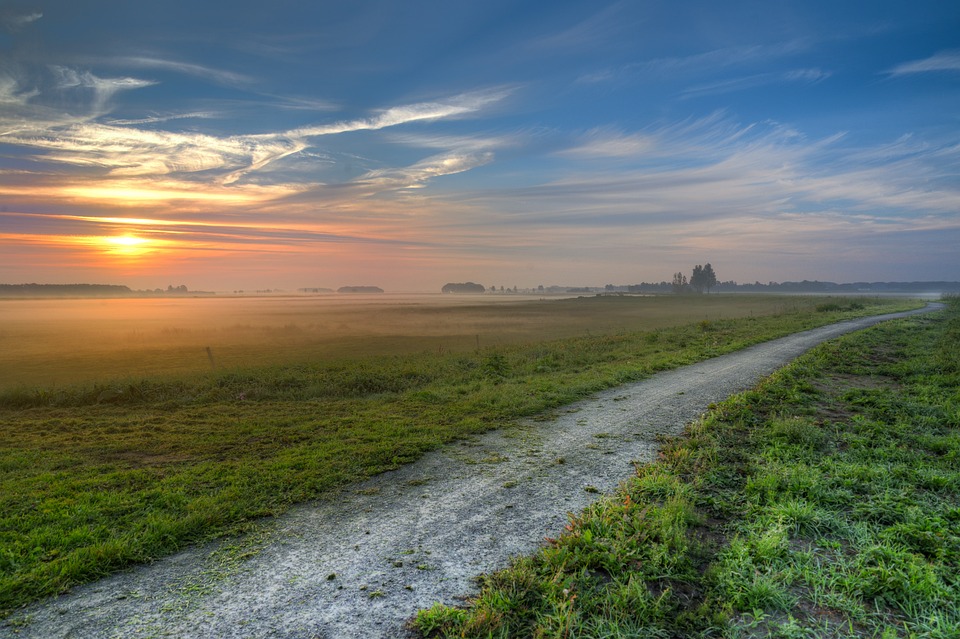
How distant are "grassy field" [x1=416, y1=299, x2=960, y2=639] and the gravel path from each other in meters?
0.52

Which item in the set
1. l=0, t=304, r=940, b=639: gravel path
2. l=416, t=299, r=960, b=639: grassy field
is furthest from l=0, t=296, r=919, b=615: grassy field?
l=416, t=299, r=960, b=639: grassy field

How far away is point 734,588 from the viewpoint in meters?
4.60

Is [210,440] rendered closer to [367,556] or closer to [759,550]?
[367,556]

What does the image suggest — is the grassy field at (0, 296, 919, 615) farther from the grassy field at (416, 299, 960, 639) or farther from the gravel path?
the grassy field at (416, 299, 960, 639)

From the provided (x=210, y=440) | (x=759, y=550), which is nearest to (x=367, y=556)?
(x=759, y=550)

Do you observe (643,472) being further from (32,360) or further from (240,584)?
(32,360)

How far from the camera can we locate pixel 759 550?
16.9 feet

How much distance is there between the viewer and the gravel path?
14.0 feet

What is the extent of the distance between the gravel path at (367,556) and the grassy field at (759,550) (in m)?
0.52

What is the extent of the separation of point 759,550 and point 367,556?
14.3 feet

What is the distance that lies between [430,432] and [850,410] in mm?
10220

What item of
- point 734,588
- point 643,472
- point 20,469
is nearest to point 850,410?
point 643,472

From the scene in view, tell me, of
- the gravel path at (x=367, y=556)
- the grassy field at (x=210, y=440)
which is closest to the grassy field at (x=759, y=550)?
the gravel path at (x=367, y=556)

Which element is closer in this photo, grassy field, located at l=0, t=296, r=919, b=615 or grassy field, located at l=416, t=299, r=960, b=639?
grassy field, located at l=416, t=299, r=960, b=639
